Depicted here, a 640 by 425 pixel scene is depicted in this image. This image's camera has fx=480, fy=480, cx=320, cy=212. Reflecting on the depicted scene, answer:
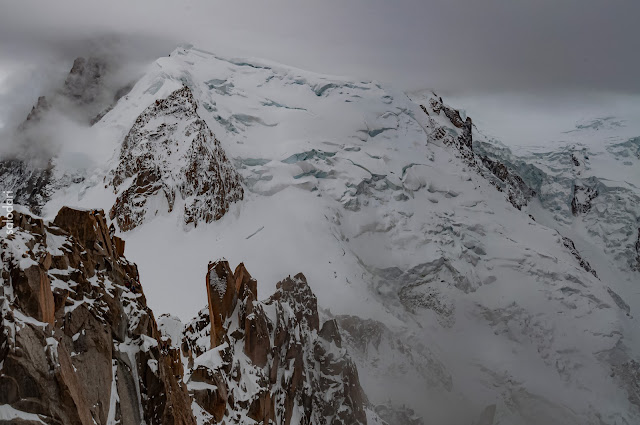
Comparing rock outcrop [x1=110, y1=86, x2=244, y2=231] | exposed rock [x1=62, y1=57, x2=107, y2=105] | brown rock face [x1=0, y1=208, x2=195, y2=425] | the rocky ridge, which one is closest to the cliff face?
brown rock face [x1=0, y1=208, x2=195, y2=425]

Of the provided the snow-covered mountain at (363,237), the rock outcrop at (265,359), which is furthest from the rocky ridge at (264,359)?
the snow-covered mountain at (363,237)

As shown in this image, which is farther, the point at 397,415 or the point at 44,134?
the point at 44,134

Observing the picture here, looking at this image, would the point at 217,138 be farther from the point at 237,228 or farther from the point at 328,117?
the point at 328,117

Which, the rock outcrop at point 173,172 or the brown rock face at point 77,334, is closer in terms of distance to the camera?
the brown rock face at point 77,334

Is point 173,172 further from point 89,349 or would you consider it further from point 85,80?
point 89,349

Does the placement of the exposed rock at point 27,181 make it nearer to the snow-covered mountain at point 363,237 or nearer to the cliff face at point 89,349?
the snow-covered mountain at point 363,237

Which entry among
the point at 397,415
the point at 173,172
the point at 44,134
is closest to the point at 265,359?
the point at 397,415
